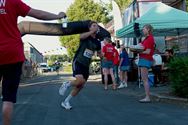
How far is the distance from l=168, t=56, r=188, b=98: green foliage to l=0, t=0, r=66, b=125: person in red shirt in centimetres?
632

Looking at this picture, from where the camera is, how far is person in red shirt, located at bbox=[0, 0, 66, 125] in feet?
18.2

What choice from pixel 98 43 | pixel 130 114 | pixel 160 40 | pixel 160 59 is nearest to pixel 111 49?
pixel 160 59

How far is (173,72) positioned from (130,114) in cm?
292

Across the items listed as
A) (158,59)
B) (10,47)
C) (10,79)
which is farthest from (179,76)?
(10,47)

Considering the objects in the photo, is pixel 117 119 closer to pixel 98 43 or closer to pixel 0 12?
pixel 98 43

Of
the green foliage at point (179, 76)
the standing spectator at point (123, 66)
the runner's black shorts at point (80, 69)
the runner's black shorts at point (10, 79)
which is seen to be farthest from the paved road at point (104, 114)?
the standing spectator at point (123, 66)

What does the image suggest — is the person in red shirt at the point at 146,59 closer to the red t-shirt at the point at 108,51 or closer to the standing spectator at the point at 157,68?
the standing spectator at the point at 157,68

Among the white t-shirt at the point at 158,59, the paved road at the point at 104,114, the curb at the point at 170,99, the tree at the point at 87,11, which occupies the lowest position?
the paved road at the point at 104,114

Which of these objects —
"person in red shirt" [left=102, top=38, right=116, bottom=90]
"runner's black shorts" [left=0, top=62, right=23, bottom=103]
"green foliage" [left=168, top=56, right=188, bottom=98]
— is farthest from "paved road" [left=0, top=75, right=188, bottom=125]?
"person in red shirt" [left=102, top=38, right=116, bottom=90]

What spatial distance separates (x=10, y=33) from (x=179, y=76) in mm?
6721

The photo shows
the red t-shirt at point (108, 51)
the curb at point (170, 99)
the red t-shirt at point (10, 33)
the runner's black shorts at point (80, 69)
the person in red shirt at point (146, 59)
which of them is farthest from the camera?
the red t-shirt at point (108, 51)

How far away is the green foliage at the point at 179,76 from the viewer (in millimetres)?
11398

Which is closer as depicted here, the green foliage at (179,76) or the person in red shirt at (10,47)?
the person in red shirt at (10,47)

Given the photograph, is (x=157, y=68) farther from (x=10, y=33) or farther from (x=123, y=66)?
(x=10, y=33)
